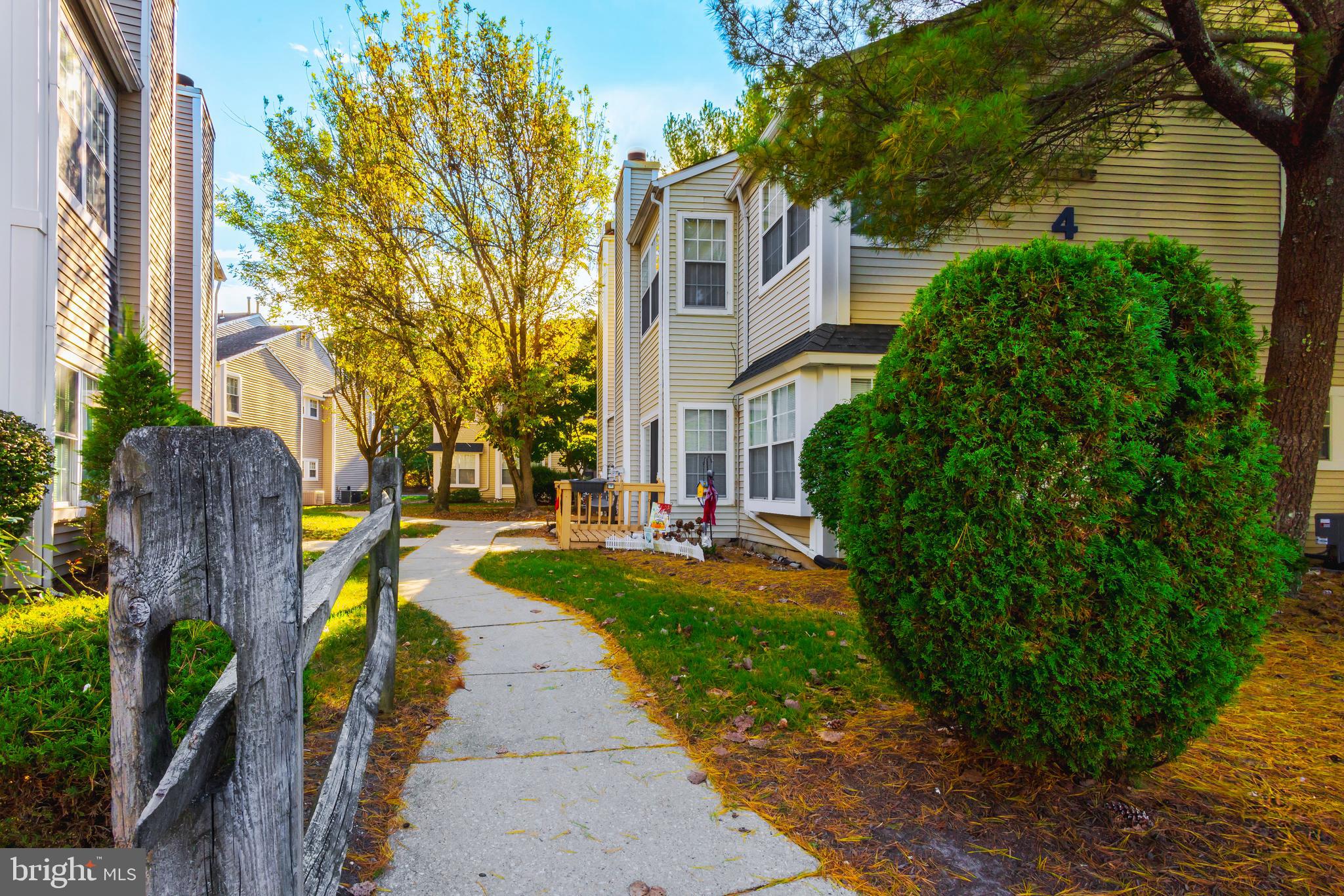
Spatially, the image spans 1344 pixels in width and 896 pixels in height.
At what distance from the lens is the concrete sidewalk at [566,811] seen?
2.28 metres

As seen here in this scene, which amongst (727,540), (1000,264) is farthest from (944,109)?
(727,540)

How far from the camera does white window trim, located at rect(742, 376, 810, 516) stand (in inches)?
350

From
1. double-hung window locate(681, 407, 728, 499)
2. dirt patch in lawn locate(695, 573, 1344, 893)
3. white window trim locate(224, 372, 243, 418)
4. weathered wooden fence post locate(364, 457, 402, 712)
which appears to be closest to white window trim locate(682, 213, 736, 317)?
double-hung window locate(681, 407, 728, 499)

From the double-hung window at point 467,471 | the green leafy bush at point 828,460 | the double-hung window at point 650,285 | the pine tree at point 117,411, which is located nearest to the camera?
the pine tree at point 117,411

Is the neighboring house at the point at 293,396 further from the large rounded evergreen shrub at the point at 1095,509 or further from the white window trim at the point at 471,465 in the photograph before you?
the large rounded evergreen shrub at the point at 1095,509

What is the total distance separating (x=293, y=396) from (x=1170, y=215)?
29439mm

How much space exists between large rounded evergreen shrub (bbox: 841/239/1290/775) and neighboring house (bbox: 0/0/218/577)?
23.6 feet

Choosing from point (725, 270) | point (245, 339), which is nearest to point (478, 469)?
point (245, 339)

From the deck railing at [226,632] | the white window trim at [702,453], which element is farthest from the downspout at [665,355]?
the deck railing at [226,632]

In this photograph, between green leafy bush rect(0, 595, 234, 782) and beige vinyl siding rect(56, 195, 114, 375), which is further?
beige vinyl siding rect(56, 195, 114, 375)

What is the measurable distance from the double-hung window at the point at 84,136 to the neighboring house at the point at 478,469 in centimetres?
2593

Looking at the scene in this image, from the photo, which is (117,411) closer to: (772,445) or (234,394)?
(772,445)

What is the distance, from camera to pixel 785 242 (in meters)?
10.0

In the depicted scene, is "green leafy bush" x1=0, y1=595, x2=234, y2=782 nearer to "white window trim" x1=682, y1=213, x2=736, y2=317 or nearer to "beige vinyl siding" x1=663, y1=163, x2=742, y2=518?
"beige vinyl siding" x1=663, y1=163, x2=742, y2=518
